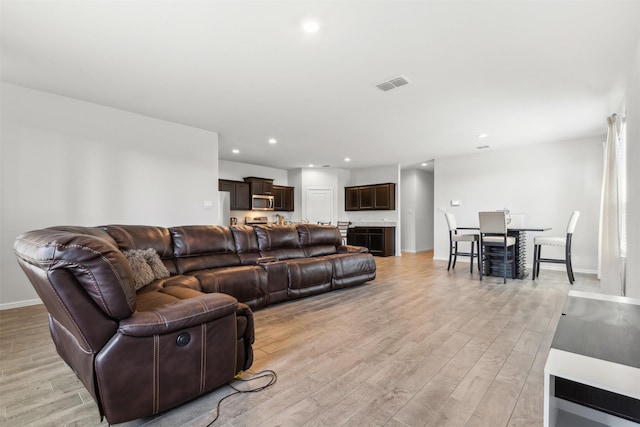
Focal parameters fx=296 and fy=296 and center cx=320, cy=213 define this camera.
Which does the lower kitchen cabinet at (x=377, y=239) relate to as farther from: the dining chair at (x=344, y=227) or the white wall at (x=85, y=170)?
the white wall at (x=85, y=170)

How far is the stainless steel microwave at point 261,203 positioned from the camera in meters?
8.12

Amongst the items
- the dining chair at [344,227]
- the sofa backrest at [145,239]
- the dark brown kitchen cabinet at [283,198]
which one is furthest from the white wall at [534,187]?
the sofa backrest at [145,239]

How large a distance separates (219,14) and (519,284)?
5.26m

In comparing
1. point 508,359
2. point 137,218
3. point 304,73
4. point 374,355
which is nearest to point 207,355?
point 374,355

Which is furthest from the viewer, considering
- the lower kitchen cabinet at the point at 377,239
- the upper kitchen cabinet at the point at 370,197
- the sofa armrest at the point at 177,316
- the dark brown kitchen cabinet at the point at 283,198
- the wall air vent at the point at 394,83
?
the dark brown kitchen cabinet at the point at 283,198

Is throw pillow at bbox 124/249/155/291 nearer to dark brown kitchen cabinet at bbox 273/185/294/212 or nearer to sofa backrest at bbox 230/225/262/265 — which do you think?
sofa backrest at bbox 230/225/262/265

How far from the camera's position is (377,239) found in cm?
861

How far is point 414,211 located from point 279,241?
6110 mm

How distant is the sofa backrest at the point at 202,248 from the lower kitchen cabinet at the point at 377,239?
548 cm

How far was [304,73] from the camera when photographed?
314 cm

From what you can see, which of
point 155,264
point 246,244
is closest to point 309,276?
point 246,244

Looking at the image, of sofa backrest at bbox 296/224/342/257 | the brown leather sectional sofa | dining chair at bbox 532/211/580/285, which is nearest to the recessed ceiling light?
the brown leather sectional sofa

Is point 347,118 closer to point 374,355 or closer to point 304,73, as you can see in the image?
point 304,73

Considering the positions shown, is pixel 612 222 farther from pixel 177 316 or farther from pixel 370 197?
pixel 370 197
